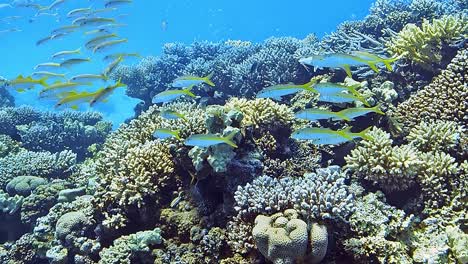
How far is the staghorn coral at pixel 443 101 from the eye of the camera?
5.78m

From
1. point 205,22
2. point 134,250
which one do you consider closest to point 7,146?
point 134,250

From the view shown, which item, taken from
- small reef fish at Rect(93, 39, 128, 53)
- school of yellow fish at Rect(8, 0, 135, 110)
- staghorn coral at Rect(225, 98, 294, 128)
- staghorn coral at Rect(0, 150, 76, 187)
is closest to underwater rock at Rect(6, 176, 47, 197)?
staghorn coral at Rect(0, 150, 76, 187)

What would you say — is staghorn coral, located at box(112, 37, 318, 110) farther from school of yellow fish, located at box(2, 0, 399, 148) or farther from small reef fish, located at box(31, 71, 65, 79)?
small reef fish, located at box(31, 71, 65, 79)

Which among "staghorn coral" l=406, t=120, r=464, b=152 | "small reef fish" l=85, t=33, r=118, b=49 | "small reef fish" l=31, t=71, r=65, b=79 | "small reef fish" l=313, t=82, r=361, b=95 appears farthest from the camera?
"small reef fish" l=31, t=71, r=65, b=79

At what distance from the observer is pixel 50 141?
34.4ft

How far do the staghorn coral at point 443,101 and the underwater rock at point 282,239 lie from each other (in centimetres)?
318

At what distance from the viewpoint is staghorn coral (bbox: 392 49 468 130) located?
578cm

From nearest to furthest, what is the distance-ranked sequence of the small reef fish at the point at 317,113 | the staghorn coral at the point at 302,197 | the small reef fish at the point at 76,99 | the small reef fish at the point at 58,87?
1. the staghorn coral at the point at 302,197
2. the small reef fish at the point at 317,113
3. the small reef fish at the point at 76,99
4. the small reef fish at the point at 58,87

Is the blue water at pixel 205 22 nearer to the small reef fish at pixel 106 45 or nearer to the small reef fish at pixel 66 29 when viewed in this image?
the small reef fish at pixel 66 29

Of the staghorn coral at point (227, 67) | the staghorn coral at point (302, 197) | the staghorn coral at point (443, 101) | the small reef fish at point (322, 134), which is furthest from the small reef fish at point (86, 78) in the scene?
the staghorn coral at point (443, 101)

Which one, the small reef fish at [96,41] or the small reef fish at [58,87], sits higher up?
the small reef fish at [96,41]

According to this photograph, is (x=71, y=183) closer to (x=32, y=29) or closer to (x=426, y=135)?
(x=426, y=135)

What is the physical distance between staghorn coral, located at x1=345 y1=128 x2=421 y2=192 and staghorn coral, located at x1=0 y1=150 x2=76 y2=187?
616 cm

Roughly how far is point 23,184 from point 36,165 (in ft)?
2.54
